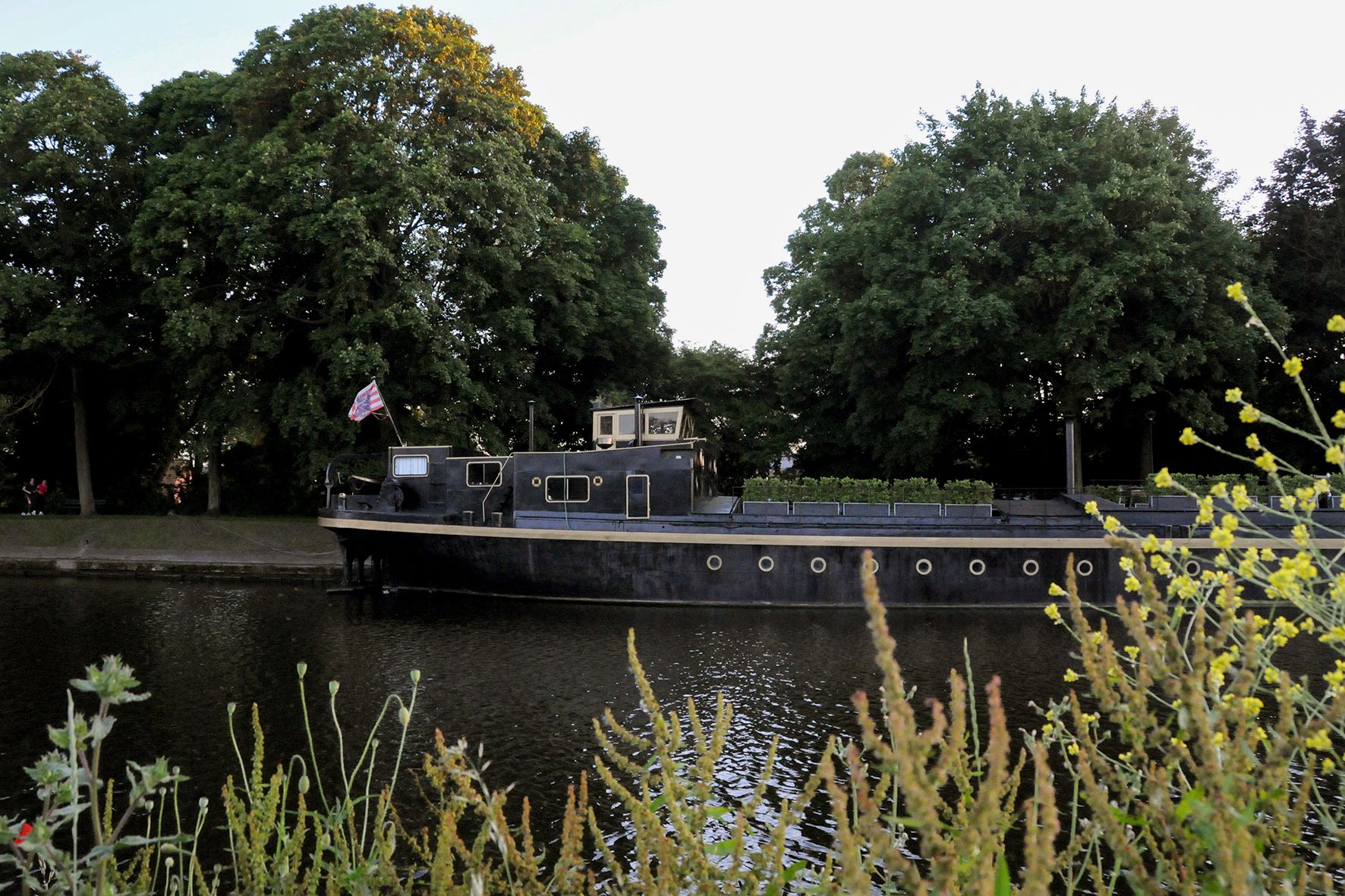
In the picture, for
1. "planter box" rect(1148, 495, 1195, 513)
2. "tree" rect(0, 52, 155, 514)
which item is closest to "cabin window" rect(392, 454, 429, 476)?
"tree" rect(0, 52, 155, 514)

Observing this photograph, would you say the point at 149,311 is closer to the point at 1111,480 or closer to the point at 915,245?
the point at 915,245

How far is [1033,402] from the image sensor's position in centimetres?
2750

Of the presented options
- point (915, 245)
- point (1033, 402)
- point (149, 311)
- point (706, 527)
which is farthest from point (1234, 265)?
point (149, 311)

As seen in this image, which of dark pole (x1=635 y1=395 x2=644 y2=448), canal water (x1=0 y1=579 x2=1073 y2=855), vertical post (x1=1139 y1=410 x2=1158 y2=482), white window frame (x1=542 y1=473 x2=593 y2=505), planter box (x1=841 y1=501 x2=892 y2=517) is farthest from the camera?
vertical post (x1=1139 y1=410 x2=1158 y2=482)

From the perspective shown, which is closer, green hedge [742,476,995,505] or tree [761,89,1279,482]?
green hedge [742,476,995,505]

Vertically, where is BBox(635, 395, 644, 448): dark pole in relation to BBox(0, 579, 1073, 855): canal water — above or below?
above

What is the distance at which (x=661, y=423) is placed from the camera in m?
22.7

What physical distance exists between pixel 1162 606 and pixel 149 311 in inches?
1429

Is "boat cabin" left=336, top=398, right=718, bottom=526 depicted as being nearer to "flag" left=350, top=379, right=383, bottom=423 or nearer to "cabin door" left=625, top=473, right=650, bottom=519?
"cabin door" left=625, top=473, right=650, bottom=519

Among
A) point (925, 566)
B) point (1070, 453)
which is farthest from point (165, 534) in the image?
point (1070, 453)

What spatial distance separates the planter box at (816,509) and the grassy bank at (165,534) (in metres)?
15.0

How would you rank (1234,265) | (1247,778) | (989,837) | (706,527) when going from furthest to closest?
(1234,265) < (706,527) < (1247,778) < (989,837)

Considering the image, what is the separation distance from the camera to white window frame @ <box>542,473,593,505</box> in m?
21.7

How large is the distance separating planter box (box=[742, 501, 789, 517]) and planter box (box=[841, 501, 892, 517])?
1325 mm
